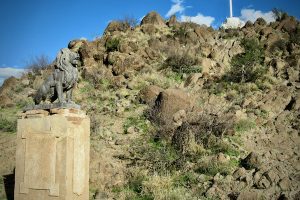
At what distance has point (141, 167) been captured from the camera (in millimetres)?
10516

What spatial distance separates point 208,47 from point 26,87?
10656 millimetres

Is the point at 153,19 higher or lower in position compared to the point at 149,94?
higher

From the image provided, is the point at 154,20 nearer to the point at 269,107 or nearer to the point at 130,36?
the point at 130,36

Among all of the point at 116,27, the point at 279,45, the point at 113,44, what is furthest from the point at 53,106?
the point at 116,27

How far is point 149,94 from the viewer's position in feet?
48.1

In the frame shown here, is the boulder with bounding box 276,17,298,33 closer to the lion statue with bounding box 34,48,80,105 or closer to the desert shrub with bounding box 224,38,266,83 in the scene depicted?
the desert shrub with bounding box 224,38,266,83

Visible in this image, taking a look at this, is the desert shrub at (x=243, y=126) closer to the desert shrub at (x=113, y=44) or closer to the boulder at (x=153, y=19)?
the desert shrub at (x=113, y=44)

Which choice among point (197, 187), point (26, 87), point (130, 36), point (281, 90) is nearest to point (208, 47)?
point (130, 36)

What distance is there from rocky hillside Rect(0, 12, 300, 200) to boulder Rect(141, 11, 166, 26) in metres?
1.04

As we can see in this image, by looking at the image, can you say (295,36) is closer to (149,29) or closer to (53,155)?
(149,29)

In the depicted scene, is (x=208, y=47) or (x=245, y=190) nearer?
(x=245, y=190)

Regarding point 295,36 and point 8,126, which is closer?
point 8,126

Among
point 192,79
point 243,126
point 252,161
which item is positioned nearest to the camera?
point 252,161

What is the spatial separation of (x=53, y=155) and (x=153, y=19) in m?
18.1
